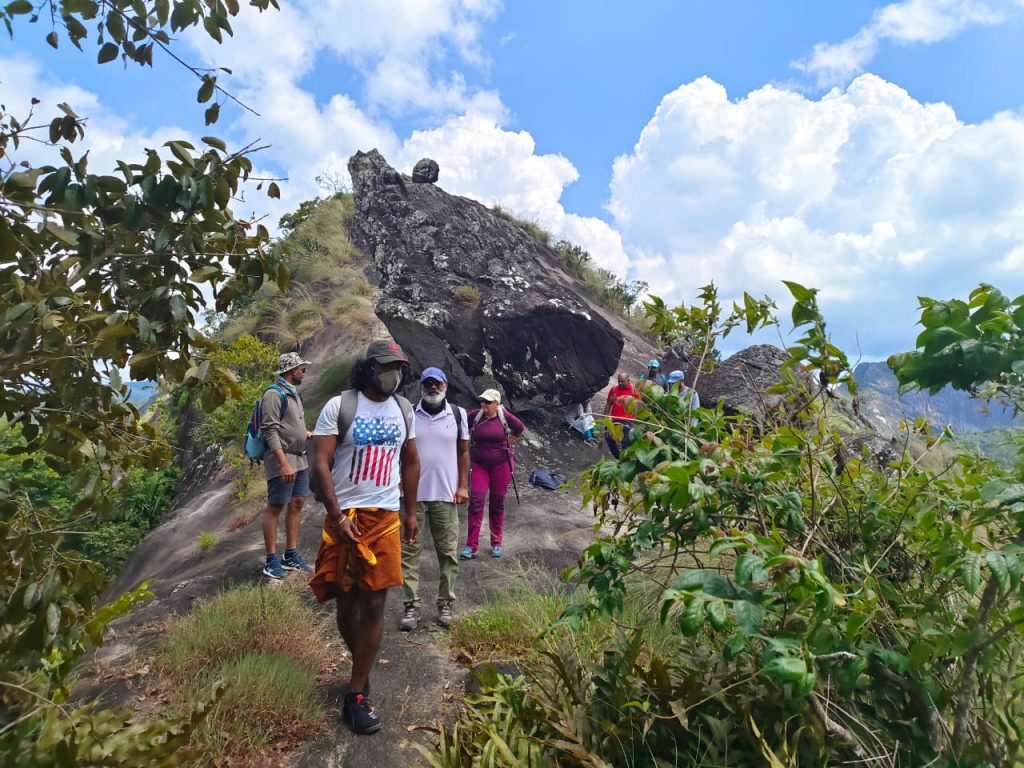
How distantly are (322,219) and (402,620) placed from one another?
76.9 ft

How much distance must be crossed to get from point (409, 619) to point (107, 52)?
4.17 m

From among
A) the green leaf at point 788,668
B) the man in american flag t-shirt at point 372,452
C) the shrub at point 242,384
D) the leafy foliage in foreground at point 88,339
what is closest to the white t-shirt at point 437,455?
the man in american flag t-shirt at point 372,452

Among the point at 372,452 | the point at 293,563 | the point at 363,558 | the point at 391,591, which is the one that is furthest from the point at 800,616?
the point at 293,563

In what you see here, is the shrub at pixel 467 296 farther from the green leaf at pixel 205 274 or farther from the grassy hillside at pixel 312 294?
the green leaf at pixel 205 274

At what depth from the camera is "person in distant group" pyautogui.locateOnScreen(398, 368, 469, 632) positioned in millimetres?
5055

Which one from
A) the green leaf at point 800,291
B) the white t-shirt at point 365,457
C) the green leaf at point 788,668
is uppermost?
the green leaf at point 800,291

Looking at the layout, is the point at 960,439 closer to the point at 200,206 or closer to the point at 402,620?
the point at 200,206

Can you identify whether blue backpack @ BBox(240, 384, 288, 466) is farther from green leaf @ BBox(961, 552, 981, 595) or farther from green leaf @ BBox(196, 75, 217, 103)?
green leaf @ BBox(961, 552, 981, 595)

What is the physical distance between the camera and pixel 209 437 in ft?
38.7

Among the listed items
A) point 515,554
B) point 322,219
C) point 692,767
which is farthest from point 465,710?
point 322,219

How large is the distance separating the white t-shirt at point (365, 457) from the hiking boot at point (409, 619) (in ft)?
5.33

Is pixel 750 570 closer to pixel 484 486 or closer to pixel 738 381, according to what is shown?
pixel 484 486

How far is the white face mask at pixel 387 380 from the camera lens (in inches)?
150

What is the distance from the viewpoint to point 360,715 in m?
3.52
